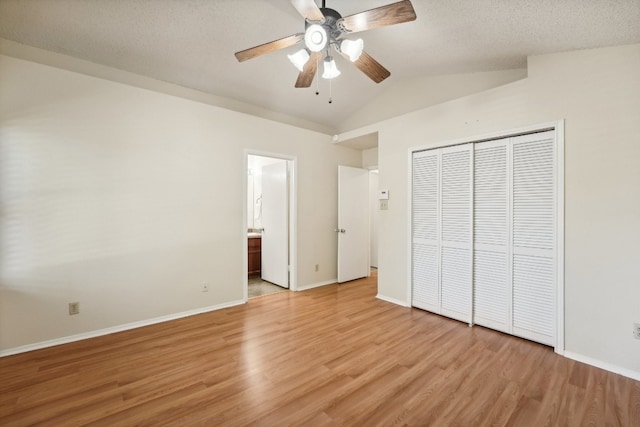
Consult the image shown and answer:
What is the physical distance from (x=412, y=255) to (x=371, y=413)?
7.21 feet

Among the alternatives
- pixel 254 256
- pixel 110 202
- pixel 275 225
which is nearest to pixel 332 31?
pixel 110 202

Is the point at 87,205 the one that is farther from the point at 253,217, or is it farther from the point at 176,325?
the point at 253,217

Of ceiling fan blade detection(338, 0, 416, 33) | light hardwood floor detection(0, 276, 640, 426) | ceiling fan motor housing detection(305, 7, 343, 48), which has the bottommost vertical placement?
light hardwood floor detection(0, 276, 640, 426)

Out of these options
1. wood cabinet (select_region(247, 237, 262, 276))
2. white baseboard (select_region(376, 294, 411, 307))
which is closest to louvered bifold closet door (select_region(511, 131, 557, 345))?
white baseboard (select_region(376, 294, 411, 307))

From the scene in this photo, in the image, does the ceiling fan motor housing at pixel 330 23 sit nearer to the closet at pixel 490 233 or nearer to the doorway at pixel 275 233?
the closet at pixel 490 233

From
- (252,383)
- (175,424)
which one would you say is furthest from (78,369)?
(252,383)

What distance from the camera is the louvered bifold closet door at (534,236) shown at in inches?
99.7

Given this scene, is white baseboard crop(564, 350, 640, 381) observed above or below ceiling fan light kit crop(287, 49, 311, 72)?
below

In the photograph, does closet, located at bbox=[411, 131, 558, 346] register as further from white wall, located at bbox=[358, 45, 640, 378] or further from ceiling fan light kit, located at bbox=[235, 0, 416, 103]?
ceiling fan light kit, located at bbox=[235, 0, 416, 103]

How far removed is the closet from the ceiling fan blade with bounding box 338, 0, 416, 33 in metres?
1.87

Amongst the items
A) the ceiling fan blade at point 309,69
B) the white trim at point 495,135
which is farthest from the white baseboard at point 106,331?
the white trim at point 495,135

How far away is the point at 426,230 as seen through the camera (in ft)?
11.4

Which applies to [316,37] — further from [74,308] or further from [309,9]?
[74,308]

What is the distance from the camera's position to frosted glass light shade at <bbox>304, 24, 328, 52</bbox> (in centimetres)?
187
